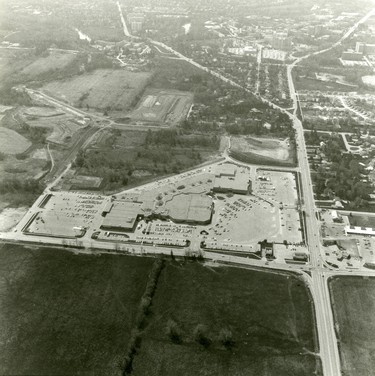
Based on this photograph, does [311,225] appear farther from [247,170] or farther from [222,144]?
[222,144]

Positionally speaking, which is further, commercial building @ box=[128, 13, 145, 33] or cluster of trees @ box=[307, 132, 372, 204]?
commercial building @ box=[128, 13, 145, 33]

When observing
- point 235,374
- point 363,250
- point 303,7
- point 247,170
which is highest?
point 303,7

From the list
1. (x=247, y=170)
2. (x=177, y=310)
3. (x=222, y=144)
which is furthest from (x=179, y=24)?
(x=177, y=310)

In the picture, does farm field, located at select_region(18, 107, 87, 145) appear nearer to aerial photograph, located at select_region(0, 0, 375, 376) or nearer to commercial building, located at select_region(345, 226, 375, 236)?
aerial photograph, located at select_region(0, 0, 375, 376)

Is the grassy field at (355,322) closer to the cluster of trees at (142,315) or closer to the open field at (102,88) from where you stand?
the cluster of trees at (142,315)

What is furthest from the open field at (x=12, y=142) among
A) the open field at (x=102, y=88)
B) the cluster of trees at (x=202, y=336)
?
the cluster of trees at (x=202, y=336)

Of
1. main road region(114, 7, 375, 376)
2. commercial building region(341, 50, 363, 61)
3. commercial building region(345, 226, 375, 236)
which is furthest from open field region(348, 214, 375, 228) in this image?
commercial building region(341, 50, 363, 61)

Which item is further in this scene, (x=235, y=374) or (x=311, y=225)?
(x=311, y=225)
